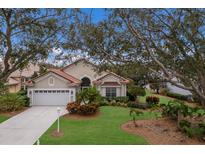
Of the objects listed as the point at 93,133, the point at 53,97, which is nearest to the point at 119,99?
the point at 53,97

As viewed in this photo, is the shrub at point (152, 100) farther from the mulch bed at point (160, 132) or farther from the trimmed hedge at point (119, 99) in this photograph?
the mulch bed at point (160, 132)

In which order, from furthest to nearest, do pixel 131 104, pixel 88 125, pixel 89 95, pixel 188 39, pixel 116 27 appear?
pixel 131 104 < pixel 89 95 < pixel 88 125 < pixel 116 27 < pixel 188 39

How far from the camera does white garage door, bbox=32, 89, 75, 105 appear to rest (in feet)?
65.5

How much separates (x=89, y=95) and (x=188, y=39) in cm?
1061

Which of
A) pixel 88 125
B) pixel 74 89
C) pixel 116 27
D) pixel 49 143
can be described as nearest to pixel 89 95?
pixel 74 89

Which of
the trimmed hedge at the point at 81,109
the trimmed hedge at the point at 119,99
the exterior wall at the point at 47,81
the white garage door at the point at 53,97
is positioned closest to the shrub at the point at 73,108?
the trimmed hedge at the point at 81,109

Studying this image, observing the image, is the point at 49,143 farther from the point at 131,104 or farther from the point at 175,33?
the point at 131,104

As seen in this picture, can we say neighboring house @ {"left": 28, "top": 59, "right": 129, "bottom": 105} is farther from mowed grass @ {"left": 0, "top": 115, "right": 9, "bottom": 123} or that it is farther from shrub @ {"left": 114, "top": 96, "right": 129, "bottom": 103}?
mowed grass @ {"left": 0, "top": 115, "right": 9, "bottom": 123}

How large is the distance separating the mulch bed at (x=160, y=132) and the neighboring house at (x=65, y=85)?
5.50 m

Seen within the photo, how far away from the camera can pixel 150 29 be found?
847cm

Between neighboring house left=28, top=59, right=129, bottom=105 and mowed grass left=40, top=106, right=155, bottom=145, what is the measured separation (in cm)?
459

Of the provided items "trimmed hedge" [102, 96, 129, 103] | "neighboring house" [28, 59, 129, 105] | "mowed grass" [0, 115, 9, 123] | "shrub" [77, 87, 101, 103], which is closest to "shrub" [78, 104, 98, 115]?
"shrub" [77, 87, 101, 103]

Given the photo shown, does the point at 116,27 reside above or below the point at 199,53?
above

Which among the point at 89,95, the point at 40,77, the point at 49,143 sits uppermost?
the point at 40,77
